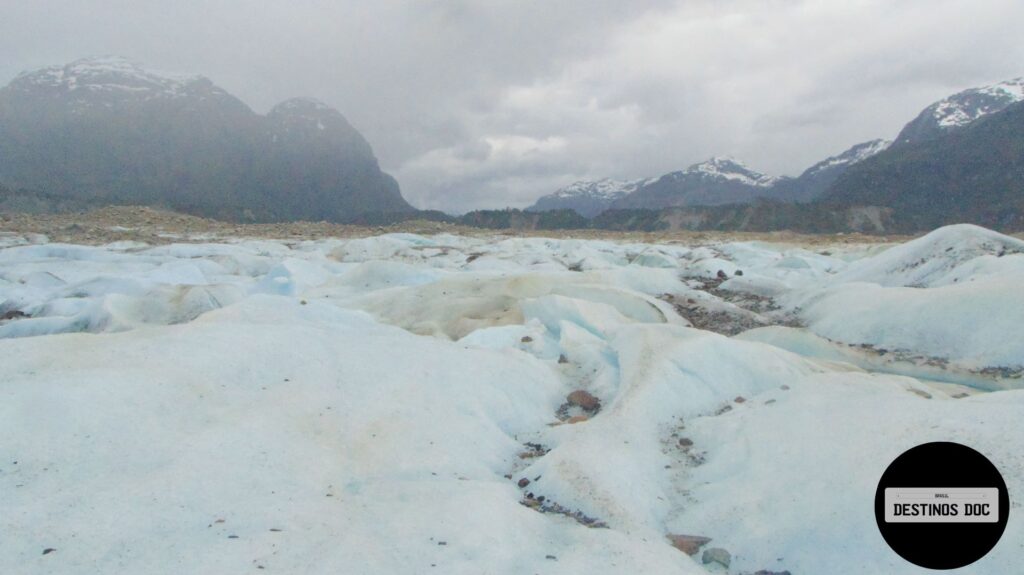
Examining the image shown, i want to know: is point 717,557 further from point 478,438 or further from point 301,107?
point 301,107

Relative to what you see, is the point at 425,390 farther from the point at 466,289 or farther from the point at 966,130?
the point at 966,130

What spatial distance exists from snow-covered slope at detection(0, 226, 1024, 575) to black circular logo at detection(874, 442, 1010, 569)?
0.10 m

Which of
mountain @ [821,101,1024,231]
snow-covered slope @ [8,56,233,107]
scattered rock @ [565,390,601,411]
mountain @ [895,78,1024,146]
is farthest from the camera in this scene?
mountain @ [895,78,1024,146]

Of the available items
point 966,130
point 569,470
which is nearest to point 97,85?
point 569,470

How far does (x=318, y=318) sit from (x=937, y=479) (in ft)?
24.4

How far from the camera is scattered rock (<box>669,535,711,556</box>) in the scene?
3.60 metres

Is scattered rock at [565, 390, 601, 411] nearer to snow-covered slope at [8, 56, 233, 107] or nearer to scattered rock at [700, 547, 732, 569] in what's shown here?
scattered rock at [700, 547, 732, 569]

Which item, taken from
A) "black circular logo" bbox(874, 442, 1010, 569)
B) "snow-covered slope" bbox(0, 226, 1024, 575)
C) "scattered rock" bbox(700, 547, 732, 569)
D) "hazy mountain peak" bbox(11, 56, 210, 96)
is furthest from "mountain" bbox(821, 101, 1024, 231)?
"hazy mountain peak" bbox(11, 56, 210, 96)

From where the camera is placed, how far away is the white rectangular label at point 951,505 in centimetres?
290

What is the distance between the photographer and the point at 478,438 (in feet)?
16.3

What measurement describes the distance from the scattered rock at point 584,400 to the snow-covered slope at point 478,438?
3.2 inches

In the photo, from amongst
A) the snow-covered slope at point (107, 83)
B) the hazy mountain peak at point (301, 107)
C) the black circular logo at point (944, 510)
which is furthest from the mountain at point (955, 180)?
the snow-covered slope at point (107, 83)

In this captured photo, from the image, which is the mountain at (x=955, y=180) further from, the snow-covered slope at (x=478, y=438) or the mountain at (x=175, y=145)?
the mountain at (x=175, y=145)

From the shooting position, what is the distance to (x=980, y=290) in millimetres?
8273
